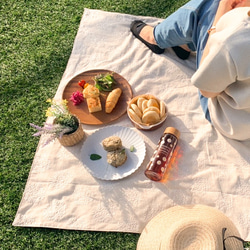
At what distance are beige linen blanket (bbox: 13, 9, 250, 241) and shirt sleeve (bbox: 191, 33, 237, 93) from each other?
0.56 metres

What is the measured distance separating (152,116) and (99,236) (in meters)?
0.75

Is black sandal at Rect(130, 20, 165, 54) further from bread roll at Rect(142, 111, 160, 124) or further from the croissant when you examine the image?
bread roll at Rect(142, 111, 160, 124)

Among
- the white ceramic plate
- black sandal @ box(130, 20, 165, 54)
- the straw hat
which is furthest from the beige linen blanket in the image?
black sandal @ box(130, 20, 165, 54)

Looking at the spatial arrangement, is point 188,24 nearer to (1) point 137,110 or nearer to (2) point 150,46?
(2) point 150,46

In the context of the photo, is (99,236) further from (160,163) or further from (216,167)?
(216,167)

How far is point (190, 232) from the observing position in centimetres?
122

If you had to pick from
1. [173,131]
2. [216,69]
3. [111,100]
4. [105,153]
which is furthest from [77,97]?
[216,69]

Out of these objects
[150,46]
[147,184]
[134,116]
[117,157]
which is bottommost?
[147,184]

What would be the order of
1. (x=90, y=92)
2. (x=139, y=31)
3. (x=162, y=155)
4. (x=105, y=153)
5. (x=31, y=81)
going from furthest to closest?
(x=139, y=31) < (x=31, y=81) < (x=90, y=92) < (x=105, y=153) < (x=162, y=155)

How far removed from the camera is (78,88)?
204 cm

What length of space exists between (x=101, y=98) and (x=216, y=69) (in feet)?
3.02

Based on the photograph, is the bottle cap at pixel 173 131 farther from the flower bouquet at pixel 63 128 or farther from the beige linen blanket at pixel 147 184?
the flower bouquet at pixel 63 128

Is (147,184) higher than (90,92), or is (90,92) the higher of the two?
(90,92)

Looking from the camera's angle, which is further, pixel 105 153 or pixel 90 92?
pixel 90 92
